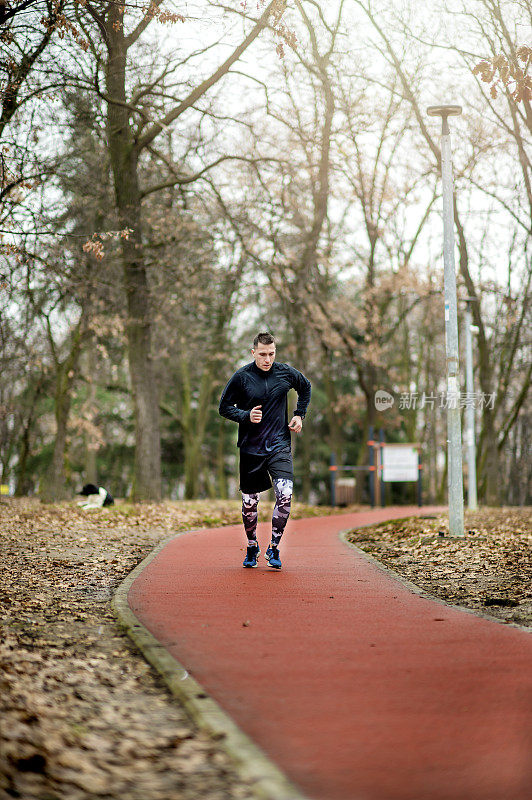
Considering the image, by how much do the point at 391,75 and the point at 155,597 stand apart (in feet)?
62.4

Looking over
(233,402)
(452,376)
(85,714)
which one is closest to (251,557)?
(233,402)

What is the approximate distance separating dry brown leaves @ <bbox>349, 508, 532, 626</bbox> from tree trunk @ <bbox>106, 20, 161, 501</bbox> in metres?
5.96

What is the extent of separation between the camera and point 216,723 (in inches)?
161

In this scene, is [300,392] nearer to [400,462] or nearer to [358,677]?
[358,677]

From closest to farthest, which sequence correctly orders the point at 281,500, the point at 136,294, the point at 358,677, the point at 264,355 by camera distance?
the point at 358,677, the point at 264,355, the point at 281,500, the point at 136,294

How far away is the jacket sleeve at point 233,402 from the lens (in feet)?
29.2

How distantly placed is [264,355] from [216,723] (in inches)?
207

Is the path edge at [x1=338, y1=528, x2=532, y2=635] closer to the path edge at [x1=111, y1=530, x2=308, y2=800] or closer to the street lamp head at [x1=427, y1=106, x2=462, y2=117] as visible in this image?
the path edge at [x1=111, y1=530, x2=308, y2=800]

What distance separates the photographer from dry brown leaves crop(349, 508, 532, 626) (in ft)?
26.5

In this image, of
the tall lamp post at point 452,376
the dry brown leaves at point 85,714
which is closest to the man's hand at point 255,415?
the dry brown leaves at point 85,714

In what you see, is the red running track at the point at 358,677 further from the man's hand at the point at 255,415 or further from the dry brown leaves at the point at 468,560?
the man's hand at the point at 255,415

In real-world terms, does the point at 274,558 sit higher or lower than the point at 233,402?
lower

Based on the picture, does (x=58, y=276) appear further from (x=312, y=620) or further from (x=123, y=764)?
(x=123, y=764)

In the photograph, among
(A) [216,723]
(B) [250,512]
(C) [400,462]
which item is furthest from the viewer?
(C) [400,462]
